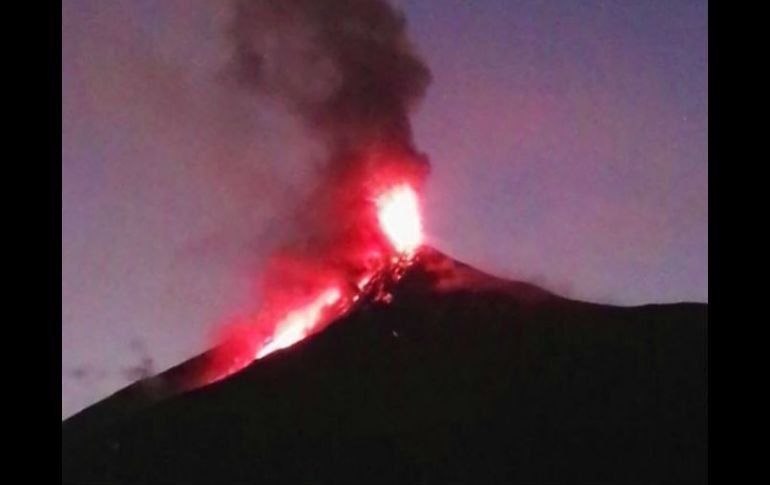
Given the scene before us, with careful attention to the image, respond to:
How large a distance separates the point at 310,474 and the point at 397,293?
15.1m

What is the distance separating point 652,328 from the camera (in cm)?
5591

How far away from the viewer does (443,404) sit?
4997cm

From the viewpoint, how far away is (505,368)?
5303cm

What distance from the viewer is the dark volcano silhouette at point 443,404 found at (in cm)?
4562

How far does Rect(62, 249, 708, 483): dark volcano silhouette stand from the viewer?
45.6 m
